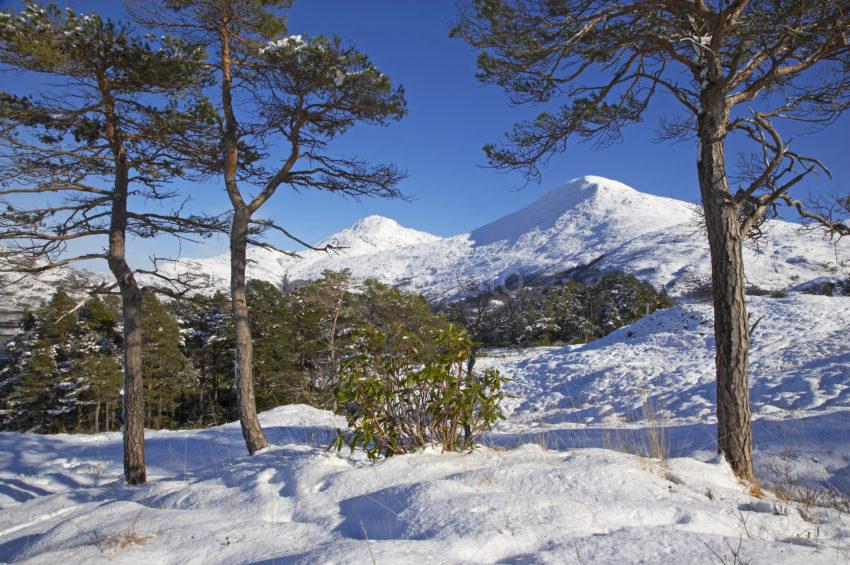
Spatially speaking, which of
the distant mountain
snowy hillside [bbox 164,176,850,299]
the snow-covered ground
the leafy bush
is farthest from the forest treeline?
snowy hillside [bbox 164,176,850,299]

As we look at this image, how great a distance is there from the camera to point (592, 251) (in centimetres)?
12325

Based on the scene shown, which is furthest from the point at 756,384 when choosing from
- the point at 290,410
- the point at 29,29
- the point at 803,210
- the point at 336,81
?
Answer: the point at 29,29

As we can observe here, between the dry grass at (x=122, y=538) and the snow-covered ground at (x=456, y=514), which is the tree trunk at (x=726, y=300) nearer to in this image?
the snow-covered ground at (x=456, y=514)

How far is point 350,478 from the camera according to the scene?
8.71 feet

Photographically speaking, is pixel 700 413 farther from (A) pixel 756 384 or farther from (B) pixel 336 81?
(B) pixel 336 81

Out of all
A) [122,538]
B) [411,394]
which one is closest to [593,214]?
[411,394]

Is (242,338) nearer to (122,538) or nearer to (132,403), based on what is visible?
(132,403)

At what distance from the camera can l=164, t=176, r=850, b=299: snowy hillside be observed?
7419 cm

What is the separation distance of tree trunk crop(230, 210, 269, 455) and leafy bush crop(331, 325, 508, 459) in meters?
3.69

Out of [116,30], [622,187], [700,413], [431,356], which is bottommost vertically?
[700,413]

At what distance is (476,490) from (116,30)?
7175 mm

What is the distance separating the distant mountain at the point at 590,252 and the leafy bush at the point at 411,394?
1886 inches

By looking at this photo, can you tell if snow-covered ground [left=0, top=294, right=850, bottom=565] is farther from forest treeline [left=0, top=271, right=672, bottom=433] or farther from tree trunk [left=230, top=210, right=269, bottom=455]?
forest treeline [left=0, top=271, right=672, bottom=433]

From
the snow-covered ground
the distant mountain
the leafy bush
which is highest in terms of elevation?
the distant mountain
